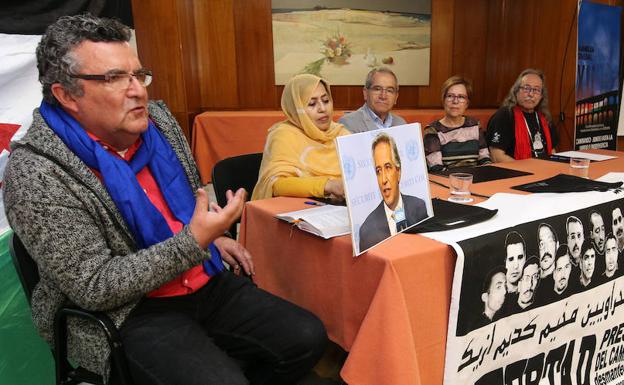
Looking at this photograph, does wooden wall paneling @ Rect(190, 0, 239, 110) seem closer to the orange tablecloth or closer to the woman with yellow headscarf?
the orange tablecloth

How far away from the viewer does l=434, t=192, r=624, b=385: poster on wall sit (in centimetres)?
114

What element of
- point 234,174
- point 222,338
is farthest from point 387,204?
point 234,174

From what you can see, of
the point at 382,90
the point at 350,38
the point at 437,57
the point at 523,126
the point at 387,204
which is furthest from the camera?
the point at 437,57

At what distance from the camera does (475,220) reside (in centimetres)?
129

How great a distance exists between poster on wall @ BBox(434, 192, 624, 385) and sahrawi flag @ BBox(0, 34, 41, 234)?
189cm

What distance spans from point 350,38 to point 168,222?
3.82 metres

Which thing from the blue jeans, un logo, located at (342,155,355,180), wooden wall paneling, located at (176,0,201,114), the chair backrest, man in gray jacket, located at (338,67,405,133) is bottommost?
the blue jeans

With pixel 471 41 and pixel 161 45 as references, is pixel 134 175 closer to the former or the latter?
pixel 161 45

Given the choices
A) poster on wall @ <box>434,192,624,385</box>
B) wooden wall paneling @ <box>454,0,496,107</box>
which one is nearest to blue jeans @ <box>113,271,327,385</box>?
poster on wall @ <box>434,192,624,385</box>

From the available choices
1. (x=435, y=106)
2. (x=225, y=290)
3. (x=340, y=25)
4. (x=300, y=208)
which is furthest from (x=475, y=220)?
(x=435, y=106)

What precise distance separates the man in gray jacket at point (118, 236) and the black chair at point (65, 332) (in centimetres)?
2

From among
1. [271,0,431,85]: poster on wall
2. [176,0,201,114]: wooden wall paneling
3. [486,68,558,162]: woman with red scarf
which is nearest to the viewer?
[486,68,558,162]: woman with red scarf

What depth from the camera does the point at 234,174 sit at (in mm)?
2102

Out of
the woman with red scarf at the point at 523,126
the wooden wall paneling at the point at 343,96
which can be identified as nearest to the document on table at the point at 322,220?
the woman with red scarf at the point at 523,126
